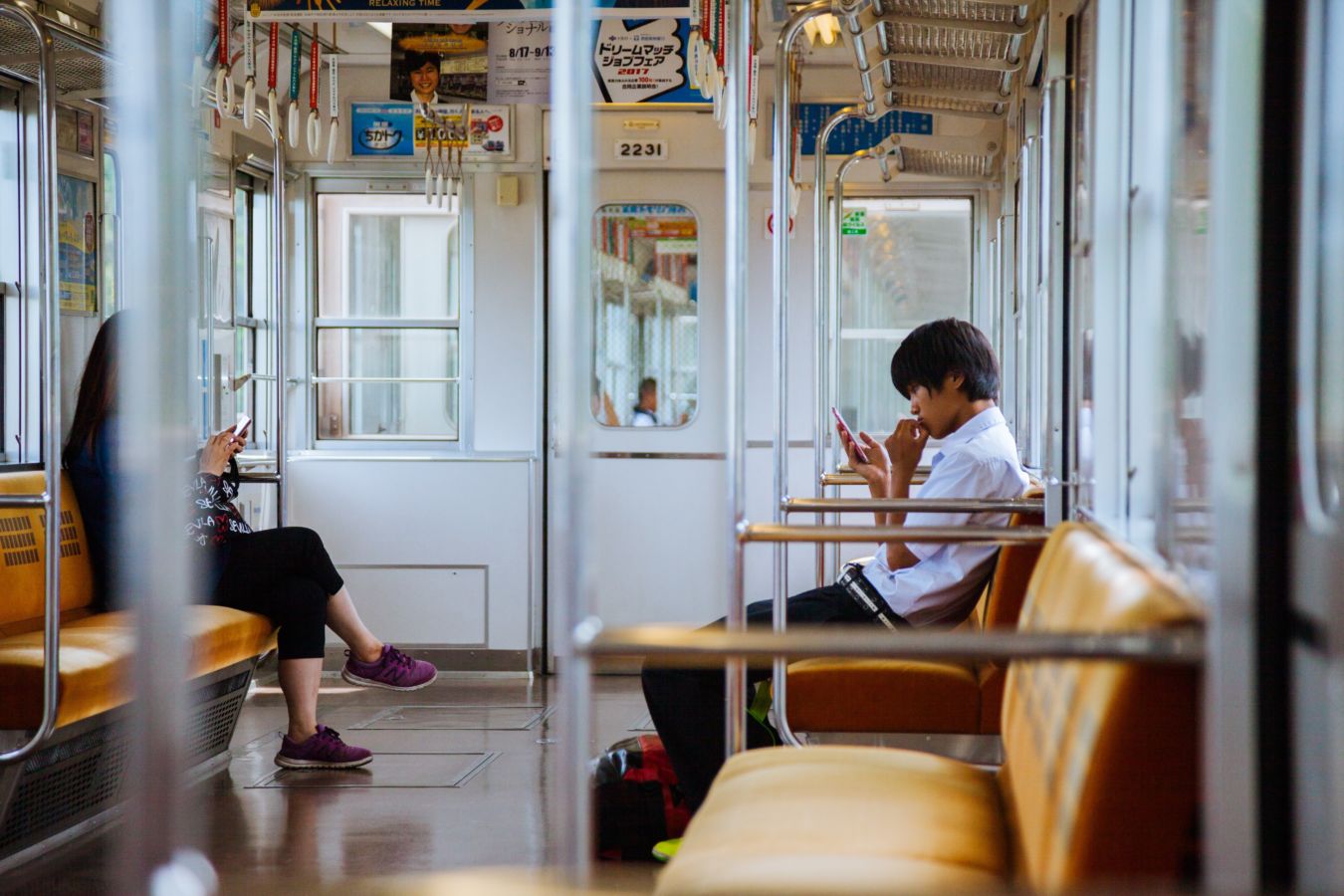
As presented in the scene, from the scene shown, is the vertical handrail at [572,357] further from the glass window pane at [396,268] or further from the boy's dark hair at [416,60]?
the glass window pane at [396,268]

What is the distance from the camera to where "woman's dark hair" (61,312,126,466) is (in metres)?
4.17

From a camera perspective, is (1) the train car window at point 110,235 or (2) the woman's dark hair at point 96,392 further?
(1) the train car window at point 110,235

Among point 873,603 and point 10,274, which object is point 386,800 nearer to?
point 873,603

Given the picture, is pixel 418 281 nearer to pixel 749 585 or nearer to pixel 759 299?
pixel 759 299

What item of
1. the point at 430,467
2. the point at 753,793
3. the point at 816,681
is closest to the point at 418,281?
the point at 430,467

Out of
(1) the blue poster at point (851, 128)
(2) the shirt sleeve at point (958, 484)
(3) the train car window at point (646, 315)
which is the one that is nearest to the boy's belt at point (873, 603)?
(2) the shirt sleeve at point (958, 484)

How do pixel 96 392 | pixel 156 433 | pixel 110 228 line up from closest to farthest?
pixel 156 433, pixel 96 392, pixel 110 228

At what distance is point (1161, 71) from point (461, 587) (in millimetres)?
4607

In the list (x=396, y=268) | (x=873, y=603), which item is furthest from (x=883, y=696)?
(x=396, y=268)

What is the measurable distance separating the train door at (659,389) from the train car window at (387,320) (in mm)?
542

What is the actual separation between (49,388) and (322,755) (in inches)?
65.8

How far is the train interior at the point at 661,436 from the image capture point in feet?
4.35

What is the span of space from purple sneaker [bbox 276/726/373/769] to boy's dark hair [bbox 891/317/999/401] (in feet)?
6.74

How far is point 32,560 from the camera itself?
3949mm
